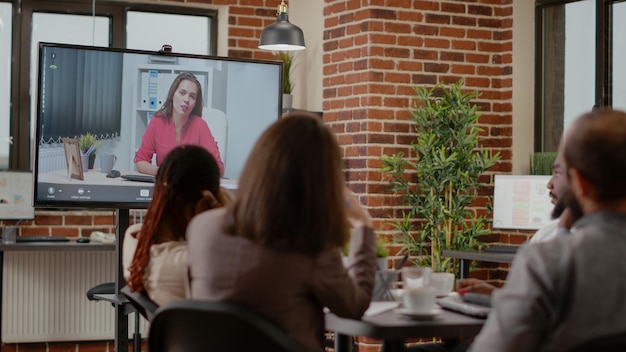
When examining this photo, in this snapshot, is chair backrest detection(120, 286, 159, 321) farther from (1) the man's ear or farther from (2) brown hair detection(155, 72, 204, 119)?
(2) brown hair detection(155, 72, 204, 119)

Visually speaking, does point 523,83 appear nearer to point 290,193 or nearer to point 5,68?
point 5,68

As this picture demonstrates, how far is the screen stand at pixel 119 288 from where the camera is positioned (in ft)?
14.1

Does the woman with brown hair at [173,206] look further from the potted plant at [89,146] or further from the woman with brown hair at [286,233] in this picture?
the potted plant at [89,146]

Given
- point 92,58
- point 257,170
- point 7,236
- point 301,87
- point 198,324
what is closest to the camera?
point 198,324

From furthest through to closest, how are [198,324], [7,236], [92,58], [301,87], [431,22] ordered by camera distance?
[301,87] < [431,22] < [7,236] < [92,58] < [198,324]

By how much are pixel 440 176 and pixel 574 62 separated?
3.87 feet

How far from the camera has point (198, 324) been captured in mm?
2051

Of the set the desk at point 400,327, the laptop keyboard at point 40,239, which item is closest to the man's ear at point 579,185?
the desk at point 400,327

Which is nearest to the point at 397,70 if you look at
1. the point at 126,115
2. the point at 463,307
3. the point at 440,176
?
the point at 440,176

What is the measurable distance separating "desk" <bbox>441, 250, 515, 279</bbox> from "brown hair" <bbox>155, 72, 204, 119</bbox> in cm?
185

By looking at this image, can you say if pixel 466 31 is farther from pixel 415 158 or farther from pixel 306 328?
pixel 306 328

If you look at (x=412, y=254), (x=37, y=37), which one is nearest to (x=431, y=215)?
(x=412, y=254)

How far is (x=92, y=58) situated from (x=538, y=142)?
3246mm

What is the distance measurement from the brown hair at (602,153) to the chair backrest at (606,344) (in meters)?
0.28
